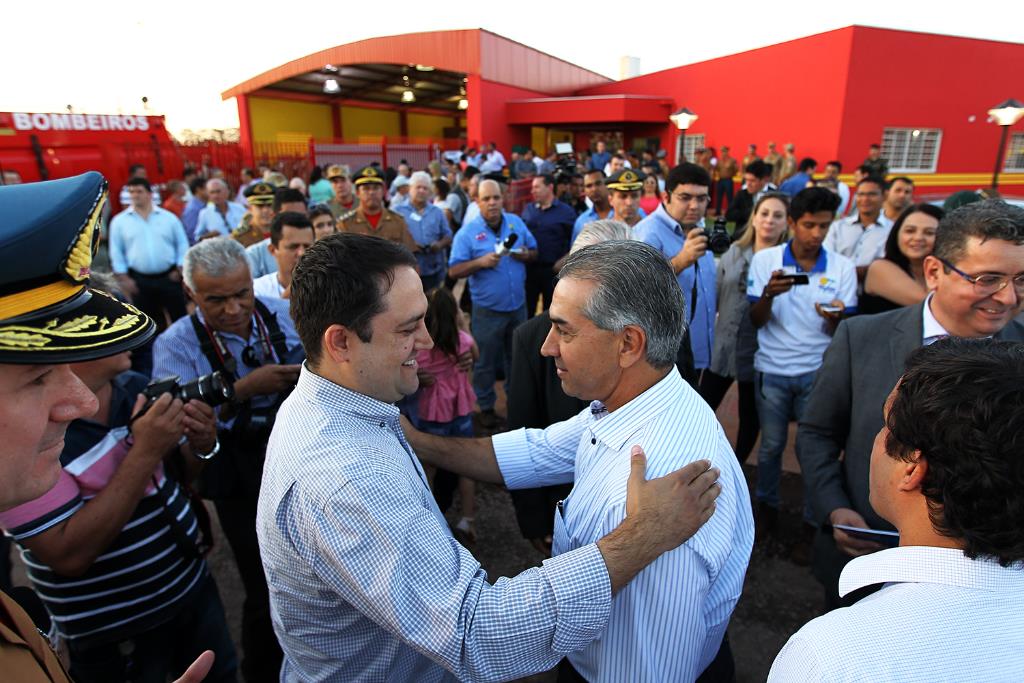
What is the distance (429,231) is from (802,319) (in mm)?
4410

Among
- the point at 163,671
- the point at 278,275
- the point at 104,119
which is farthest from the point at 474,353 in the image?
the point at 104,119

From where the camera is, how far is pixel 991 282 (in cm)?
198

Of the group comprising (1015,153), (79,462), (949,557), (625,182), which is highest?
(1015,153)

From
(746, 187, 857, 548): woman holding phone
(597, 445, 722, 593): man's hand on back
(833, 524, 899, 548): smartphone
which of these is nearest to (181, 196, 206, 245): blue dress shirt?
(746, 187, 857, 548): woman holding phone

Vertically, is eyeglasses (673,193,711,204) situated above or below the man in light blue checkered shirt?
above

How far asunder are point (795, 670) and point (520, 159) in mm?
14418

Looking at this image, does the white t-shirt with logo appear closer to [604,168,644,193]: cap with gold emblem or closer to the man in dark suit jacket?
the man in dark suit jacket

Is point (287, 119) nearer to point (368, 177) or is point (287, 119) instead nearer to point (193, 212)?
point (193, 212)

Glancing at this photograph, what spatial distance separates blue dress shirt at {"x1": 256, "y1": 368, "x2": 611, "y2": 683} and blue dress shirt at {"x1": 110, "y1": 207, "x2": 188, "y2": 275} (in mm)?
5772

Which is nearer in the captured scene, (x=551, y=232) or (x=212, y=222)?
(x=551, y=232)

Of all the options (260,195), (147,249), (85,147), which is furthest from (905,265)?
(85,147)

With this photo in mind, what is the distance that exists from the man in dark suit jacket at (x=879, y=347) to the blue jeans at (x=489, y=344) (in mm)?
3066

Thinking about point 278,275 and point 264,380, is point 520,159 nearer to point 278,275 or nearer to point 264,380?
point 278,275

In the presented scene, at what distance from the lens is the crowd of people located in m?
0.97
